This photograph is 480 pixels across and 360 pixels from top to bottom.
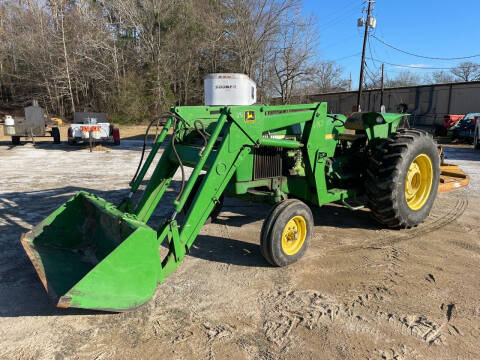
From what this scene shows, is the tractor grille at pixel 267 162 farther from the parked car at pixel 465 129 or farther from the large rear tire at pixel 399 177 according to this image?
the parked car at pixel 465 129

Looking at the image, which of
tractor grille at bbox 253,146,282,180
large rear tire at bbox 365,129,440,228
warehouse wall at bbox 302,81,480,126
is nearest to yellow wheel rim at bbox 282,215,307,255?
tractor grille at bbox 253,146,282,180

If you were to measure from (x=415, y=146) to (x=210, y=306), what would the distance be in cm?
343

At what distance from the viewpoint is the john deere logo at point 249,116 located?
3.64 meters

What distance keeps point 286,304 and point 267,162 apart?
5.81 ft

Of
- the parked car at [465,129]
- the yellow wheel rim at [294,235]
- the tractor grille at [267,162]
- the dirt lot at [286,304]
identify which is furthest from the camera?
the parked car at [465,129]

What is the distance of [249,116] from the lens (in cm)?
367

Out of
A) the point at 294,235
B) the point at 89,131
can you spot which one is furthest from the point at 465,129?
the point at 294,235

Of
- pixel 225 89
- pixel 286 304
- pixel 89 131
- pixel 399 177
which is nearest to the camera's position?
pixel 286 304

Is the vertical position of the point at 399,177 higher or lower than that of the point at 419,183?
higher

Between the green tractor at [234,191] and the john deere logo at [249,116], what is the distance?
1 cm

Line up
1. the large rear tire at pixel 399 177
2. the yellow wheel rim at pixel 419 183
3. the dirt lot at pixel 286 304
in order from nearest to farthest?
1. the dirt lot at pixel 286 304
2. the large rear tire at pixel 399 177
3. the yellow wheel rim at pixel 419 183

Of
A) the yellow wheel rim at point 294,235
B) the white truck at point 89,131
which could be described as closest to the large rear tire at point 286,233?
the yellow wheel rim at point 294,235

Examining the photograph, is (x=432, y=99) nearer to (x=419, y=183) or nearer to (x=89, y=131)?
(x=89, y=131)

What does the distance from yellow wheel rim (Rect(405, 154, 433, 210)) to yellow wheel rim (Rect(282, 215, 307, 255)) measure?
2038 millimetres
